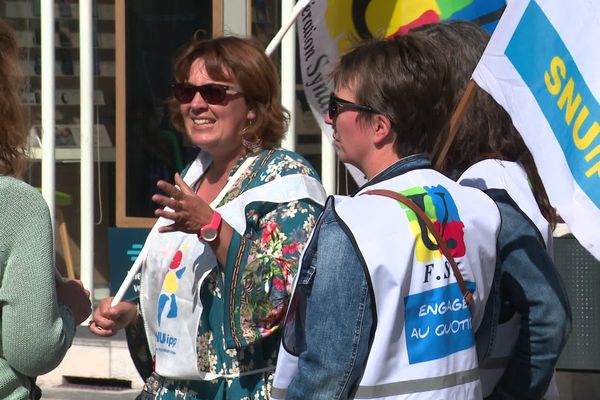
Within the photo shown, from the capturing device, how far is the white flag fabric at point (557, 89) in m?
2.61

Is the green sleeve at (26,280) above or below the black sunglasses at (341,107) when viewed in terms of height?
below

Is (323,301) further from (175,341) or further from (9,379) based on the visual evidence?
(175,341)

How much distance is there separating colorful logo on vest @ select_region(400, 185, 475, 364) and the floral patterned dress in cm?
74

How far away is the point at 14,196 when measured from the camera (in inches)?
100

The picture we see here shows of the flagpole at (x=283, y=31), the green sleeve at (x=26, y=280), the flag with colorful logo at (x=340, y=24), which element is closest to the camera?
the green sleeve at (x=26, y=280)

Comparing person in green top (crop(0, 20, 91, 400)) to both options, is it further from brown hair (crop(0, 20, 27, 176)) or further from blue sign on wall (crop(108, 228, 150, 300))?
blue sign on wall (crop(108, 228, 150, 300))

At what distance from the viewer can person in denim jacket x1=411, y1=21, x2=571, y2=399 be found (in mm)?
2736

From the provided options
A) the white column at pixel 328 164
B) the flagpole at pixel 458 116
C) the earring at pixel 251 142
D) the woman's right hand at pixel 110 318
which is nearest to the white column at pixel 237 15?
the white column at pixel 328 164

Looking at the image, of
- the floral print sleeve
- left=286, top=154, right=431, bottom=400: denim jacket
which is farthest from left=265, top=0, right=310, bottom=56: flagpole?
left=286, top=154, right=431, bottom=400: denim jacket

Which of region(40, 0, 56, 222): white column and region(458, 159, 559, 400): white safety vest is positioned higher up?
region(40, 0, 56, 222): white column

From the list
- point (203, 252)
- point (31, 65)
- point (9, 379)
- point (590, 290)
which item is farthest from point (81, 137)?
point (9, 379)

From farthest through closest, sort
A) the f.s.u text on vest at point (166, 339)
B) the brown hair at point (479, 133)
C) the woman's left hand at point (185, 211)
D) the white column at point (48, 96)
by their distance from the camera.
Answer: the white column at point (48, 96), the f.s.u text on vest at point (166, 339), the woman's left hand at point (185, 211), the brown hair at point (479, 133)

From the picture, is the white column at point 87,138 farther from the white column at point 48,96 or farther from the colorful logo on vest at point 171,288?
the colorful logo on vest at point 171,288

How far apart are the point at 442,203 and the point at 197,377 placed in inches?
41.2
